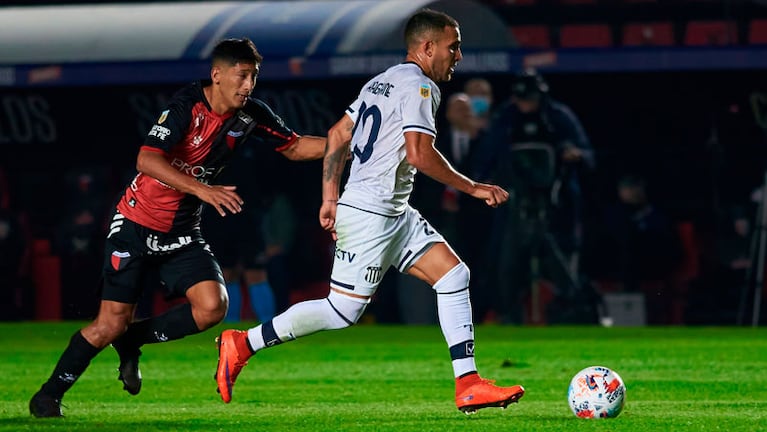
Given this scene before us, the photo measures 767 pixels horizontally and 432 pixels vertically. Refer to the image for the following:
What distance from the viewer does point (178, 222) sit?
831 cm

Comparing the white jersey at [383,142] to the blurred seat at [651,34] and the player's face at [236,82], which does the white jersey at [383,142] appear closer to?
the player's face at [236,82]

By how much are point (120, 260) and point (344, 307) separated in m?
Answer: 1.17

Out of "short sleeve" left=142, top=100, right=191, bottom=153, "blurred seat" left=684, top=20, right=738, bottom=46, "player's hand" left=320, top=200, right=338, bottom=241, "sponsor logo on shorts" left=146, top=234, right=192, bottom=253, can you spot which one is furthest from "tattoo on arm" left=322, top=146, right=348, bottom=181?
"blurred seat" left=684, top=20, right=738, bottom=46

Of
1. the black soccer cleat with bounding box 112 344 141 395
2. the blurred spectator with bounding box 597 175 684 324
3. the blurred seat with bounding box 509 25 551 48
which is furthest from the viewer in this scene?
the blurred spectator with bounding box 597 175 684 324

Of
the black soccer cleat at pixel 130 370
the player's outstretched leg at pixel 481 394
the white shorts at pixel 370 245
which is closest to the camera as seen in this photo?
the player's outstretched leg at pixel 481 394

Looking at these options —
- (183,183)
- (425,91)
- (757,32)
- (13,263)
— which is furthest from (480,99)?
(183,183)

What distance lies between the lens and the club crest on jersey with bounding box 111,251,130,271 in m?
8.28

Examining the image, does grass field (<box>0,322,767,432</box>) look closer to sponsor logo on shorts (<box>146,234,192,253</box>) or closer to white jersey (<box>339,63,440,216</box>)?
sponsor logo on shorts (<box>146,234,192,253</box>)

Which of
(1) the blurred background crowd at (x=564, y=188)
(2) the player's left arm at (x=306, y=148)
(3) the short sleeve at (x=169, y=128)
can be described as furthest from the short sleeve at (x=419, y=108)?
(1) the blurred background crowd at (x=564, y=188)

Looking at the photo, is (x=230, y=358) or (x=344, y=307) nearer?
(x=344, y=307)

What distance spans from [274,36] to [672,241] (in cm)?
464

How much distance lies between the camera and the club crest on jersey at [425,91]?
7719 mm

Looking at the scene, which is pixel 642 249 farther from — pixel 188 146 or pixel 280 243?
pixel 188 146

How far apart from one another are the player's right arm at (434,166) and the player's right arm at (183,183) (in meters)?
0.82
